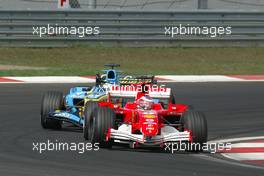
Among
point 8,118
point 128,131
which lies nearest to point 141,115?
point 128,131

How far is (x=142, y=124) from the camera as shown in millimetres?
14070

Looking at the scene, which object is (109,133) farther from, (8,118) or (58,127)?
(8,118)

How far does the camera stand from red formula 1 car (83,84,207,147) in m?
14.0

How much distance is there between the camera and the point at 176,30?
31484 mm

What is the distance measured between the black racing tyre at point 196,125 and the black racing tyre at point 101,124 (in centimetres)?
105

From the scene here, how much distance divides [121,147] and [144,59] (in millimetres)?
16184

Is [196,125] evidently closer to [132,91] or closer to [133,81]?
[132,91]

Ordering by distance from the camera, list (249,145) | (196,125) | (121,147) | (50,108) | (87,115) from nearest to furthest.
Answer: (196,125) → (121,147) → (87,115) → (249,145) → (50,108)

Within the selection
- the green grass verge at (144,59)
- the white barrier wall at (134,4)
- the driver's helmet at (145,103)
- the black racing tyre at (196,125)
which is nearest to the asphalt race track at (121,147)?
the black racing tyre at (196,125)

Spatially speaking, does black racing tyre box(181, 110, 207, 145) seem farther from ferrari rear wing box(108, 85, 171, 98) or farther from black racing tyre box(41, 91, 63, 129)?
black racing tyre box(41, 91, 63, 129)

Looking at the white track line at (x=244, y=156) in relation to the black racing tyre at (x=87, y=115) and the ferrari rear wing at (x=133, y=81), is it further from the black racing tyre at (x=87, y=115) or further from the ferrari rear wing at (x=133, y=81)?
the ferrari rear wing at (x=133, y=81)

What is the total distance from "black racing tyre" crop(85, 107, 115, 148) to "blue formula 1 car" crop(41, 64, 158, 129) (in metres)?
1.86

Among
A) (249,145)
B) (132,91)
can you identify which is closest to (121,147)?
(132,91)

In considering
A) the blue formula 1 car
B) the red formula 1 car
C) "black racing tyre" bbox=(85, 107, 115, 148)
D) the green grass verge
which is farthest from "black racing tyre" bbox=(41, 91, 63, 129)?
the green grass verge
